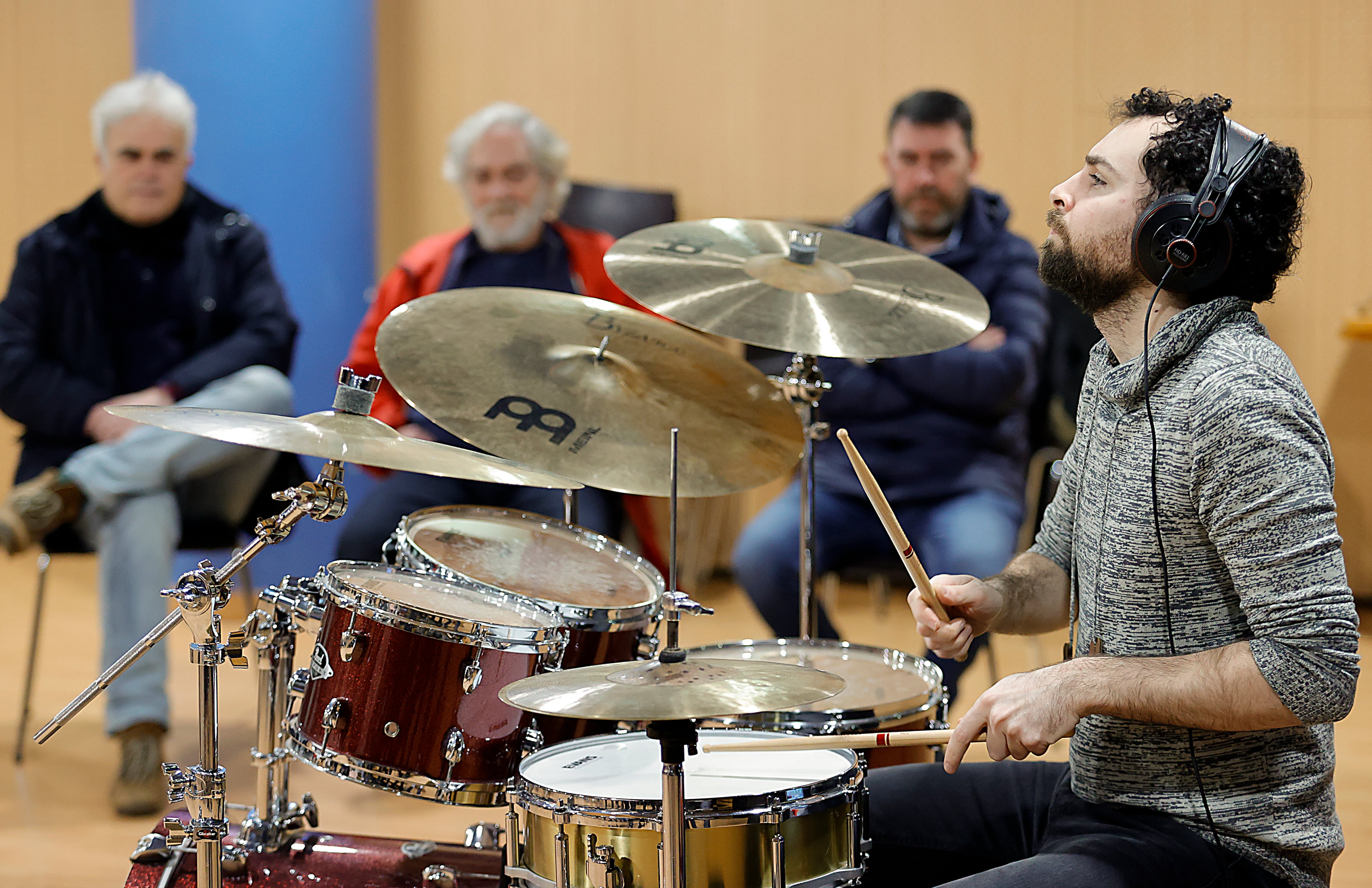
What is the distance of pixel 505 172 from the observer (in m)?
3.27

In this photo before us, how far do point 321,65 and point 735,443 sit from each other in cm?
307

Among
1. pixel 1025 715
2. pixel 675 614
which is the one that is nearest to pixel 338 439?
pixel 675 614

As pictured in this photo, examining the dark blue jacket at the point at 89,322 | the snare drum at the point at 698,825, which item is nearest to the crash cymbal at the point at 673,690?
the snare drum at the point at 698,825

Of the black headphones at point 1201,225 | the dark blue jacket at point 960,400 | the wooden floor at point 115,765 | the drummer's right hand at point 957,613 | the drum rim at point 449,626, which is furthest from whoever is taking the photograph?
the dark blue jacket at point 960,400

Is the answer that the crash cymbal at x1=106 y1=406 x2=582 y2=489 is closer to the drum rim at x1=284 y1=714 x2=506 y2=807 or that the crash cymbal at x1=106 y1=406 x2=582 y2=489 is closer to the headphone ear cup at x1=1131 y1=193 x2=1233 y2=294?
the drum rim at x1=284 y1=714 x2=506 y2=807

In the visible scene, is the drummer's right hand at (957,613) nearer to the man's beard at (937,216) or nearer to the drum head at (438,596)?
the drum head at (438,596)

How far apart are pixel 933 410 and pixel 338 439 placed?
1.61 metres

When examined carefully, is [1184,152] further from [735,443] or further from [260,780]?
[260,780]

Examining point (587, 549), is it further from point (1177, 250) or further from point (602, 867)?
point (1177, 250)

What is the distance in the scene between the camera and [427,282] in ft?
10.7

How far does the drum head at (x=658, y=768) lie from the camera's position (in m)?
1.48

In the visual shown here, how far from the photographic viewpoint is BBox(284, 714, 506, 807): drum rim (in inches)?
66.7

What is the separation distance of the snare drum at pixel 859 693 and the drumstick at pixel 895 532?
0.17 meters

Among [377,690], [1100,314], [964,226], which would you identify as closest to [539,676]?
[377,690]
